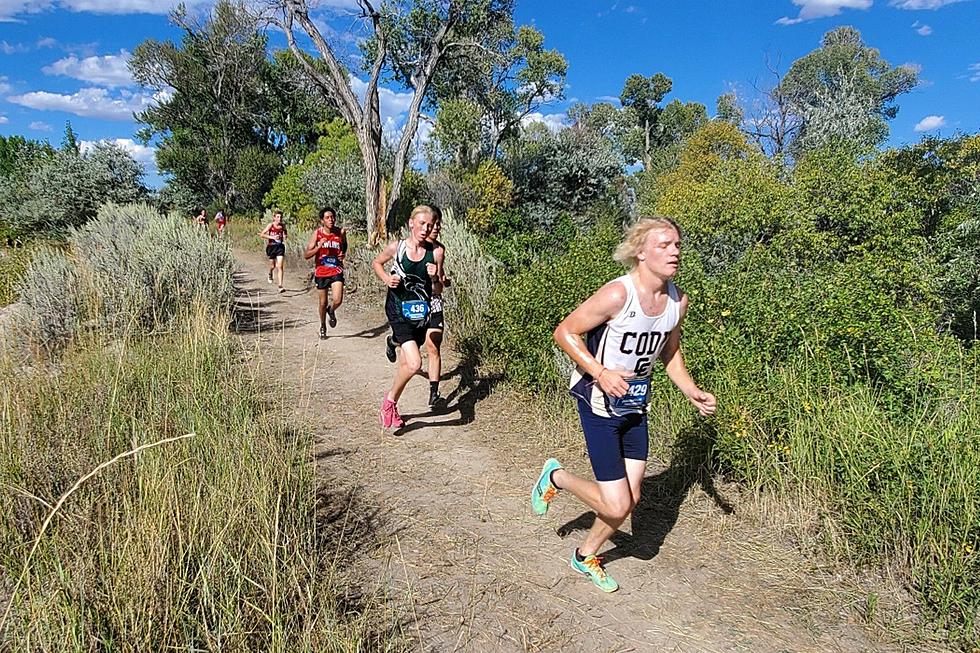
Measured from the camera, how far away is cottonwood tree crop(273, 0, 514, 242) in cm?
1582

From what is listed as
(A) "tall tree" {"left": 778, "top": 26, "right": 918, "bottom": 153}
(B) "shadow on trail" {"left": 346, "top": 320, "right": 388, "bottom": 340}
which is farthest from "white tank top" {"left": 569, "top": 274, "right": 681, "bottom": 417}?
(A) "tall tree" {"left": 778, "top": 26, "right": 918, "bottom": 153}

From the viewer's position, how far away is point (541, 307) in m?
5.81

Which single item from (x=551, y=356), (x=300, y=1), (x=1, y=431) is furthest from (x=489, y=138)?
(x=1, y=431)

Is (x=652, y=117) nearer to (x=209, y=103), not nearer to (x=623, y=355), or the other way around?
(x=209, y=103)

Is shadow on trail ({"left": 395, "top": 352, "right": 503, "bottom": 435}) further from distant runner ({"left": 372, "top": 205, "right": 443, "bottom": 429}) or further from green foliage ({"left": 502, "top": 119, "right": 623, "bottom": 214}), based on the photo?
green foliage ({"left": 502, "top": 119, "right": 623, "bottom": 214})

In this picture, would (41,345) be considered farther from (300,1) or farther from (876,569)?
(300,1)

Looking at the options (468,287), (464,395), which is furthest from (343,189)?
(464,395)

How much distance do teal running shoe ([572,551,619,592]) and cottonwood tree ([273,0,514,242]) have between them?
13553 millimetres

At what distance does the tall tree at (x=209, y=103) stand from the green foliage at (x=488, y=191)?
15.4 metres

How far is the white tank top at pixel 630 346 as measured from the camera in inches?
115

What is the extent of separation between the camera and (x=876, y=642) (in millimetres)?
2797

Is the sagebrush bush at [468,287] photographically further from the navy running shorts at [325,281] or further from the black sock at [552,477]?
the black sock at [552,477]

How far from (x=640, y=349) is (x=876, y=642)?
1631mm

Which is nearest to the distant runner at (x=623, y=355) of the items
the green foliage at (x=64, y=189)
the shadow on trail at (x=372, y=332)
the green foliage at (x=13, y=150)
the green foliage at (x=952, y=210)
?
the shadow on trail at (x=372, y=332)
